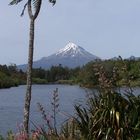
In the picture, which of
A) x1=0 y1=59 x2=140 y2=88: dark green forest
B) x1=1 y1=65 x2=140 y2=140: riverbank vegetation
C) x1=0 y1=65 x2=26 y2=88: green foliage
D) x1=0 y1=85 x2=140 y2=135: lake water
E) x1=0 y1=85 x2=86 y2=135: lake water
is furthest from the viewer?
x1=0 y1=65 x2=26 y2=88: green foliage

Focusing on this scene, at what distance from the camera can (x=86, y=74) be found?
11325cm

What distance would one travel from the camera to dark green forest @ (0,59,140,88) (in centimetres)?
994

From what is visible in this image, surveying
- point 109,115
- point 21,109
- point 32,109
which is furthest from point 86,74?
point 109,115

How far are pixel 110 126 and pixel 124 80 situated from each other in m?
1.16

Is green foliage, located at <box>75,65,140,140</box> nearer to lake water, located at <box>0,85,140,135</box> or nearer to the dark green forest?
the dark green forest

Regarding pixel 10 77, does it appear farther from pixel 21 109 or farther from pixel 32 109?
pixel 32 109

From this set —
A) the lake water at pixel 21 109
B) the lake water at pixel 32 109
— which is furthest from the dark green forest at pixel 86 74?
the lake water at pixel 21 109

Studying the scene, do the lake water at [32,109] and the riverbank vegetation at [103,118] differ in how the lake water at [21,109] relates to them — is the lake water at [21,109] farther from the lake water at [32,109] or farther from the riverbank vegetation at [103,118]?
the riverbank vegetation at [103,118]

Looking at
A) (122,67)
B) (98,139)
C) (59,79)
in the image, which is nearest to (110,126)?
(98,139)

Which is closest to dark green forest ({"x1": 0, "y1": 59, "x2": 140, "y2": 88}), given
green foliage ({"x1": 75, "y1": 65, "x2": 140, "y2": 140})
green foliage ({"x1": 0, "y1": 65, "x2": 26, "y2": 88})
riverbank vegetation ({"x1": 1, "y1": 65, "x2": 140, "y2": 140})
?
green foliage ({"x1": 0, "y1": 65, "x2": 26, "y2": 88})

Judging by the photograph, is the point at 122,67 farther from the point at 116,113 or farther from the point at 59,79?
the point at 59,79

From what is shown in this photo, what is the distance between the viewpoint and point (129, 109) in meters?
9.22

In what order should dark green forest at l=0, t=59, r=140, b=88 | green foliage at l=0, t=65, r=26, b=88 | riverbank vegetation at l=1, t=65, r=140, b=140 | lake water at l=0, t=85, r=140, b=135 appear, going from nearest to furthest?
riverbank vegetation at l=1, t=65, r=140, b=140, dark green forest at l=0, t=59, r=140, b=88, lake water at l=0, t=85, r=140, b=135, green foliage at l=0, t=65, r=26, b=88

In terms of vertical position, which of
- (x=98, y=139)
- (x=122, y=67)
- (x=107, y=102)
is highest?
(x=122, y=67)
